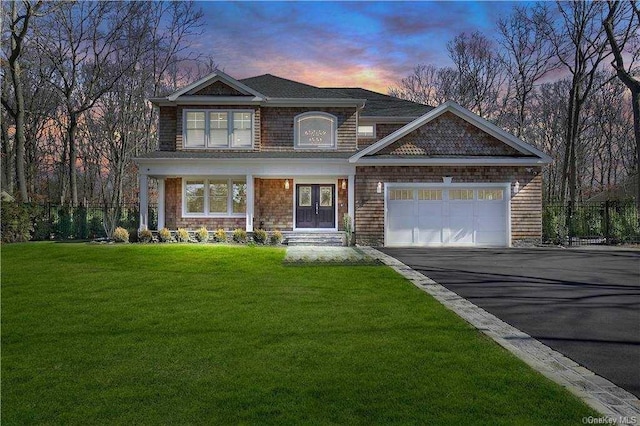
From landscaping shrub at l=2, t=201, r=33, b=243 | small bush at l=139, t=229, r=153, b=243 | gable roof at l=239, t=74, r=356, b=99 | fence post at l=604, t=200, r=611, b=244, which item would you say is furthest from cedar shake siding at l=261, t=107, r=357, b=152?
fence post at l=604, t=200, r=611, b=244

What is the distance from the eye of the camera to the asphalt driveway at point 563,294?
5.43 m

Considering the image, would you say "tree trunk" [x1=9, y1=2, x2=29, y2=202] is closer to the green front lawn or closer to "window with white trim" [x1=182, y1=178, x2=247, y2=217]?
"window with white trim" [x1=182, y1=178, x2=247, y2=217]

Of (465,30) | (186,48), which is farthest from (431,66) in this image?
(186,48)

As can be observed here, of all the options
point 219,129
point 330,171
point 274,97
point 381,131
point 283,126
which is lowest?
point 330,171

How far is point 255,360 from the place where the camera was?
16.1 feet

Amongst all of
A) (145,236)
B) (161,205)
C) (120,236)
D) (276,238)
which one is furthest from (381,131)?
(120,236)

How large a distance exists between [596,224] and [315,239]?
47.5 feet

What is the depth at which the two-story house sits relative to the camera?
18422 mm

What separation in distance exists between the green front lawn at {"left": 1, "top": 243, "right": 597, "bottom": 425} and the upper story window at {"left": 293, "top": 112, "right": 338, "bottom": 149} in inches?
497

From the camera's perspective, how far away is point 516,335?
601 centimetres

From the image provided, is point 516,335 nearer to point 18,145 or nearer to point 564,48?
point 18,145

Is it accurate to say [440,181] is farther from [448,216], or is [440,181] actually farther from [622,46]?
[622,46]

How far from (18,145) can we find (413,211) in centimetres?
2136

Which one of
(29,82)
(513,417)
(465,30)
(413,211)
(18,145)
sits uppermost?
(465,30)
